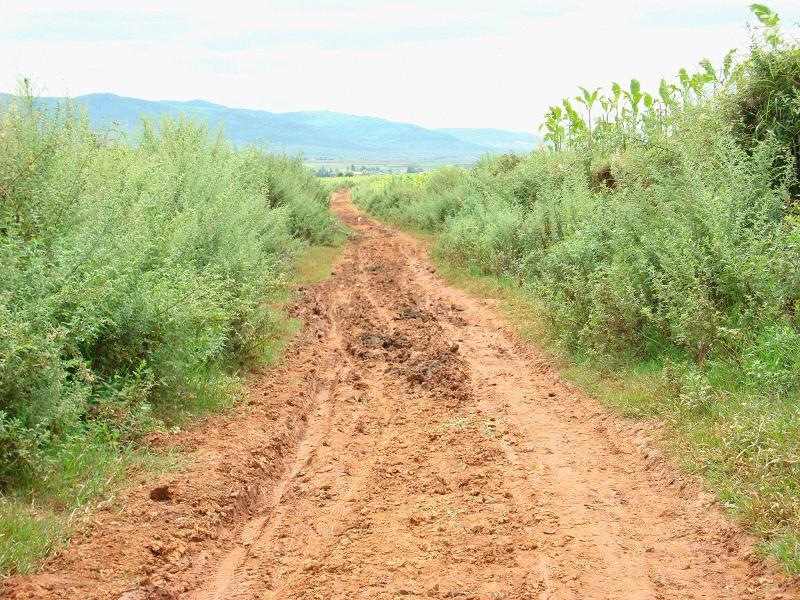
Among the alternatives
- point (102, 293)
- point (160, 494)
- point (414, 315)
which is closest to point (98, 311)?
point (102, 293)

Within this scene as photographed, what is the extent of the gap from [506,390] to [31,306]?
16.6 ft

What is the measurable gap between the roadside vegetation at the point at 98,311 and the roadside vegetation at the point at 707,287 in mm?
4176

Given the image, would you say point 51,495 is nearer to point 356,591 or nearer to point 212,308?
point 356,591

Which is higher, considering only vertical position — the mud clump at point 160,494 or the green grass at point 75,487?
the green grass at point 75,487

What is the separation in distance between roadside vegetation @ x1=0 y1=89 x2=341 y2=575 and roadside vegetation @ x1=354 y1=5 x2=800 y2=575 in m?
4.18

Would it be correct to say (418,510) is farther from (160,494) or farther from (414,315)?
(414,315)

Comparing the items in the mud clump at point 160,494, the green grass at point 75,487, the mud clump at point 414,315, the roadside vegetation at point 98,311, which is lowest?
the mud clump at point 160,494

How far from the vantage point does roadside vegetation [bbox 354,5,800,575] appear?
19.0 ft

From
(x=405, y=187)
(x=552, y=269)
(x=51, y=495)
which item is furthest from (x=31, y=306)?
(x=405, y=187)

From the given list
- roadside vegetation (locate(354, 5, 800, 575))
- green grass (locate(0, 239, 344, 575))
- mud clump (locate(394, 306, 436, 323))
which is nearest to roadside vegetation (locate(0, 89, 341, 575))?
green grass (locate(0, 239, 344, 575))

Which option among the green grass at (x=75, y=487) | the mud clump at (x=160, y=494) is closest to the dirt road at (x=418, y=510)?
the mud clump at (x=160, y=494)

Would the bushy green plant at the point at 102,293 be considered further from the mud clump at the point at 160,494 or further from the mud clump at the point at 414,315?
the mud clump at the point at 414,315

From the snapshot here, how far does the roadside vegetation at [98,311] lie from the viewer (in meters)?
5.45

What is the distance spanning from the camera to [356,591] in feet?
14.8
